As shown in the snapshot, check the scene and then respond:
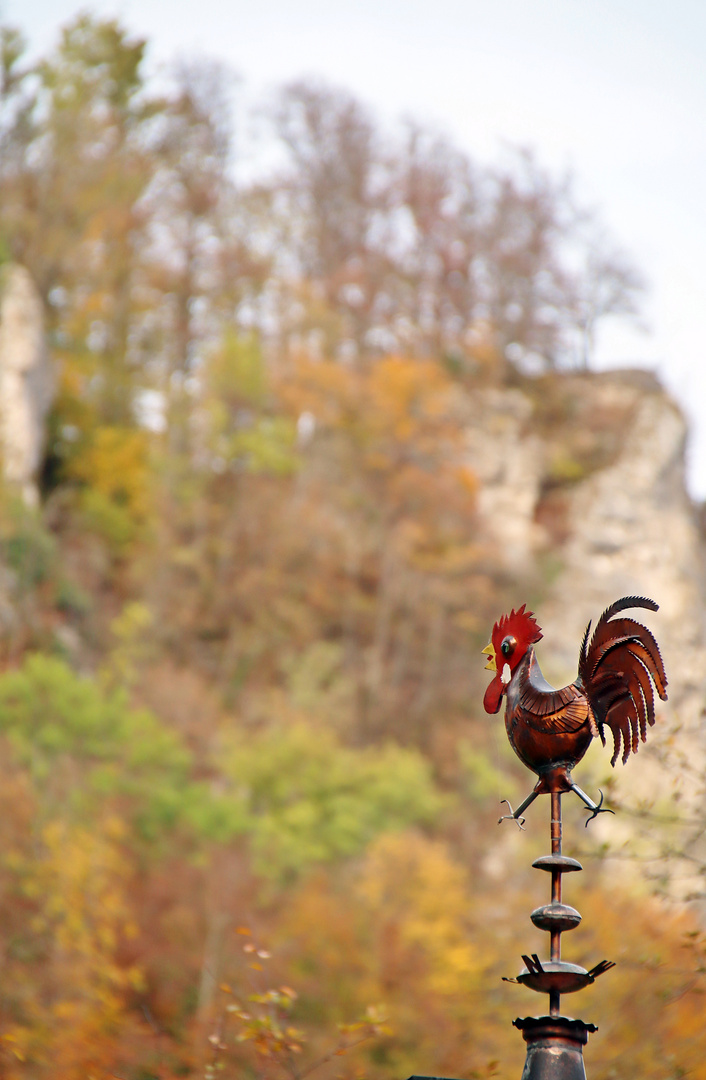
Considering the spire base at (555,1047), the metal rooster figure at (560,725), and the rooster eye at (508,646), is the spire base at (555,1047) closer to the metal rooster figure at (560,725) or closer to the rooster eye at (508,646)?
the metal rooster figure at (560,725)

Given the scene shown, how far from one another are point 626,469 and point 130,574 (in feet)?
49.7

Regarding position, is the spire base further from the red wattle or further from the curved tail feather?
the red wattle

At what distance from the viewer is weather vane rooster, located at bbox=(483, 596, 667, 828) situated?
11.6 feet

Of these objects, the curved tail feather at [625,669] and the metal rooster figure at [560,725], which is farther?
the curved tail feather at [625,669]

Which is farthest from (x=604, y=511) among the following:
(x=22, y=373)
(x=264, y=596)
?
(x=22, y=373)

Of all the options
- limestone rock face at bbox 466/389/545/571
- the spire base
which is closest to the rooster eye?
the spire base

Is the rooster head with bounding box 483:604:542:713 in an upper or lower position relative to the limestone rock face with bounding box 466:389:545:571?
lower

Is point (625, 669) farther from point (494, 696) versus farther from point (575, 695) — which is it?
point (494, 696)

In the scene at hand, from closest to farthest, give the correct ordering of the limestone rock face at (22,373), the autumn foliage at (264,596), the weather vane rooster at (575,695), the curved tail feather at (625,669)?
the weather vane rooster at (575,695) → the curved tail feather at (625,669) → the autumn foliage at (264,596) → the limestone rock face at (22,373)

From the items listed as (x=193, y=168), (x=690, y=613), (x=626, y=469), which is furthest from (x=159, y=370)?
(x=690, y=613)

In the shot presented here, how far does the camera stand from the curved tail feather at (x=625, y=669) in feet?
12.2

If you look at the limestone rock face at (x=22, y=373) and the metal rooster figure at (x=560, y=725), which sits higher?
the limestone rock face at (x=22, y=373)

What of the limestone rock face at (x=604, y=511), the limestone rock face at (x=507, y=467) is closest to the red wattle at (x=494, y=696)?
the limestone rock face at (x=604, y=511)

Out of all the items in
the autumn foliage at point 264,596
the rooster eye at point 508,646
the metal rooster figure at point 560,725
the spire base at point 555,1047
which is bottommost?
the spire base at point 555,1047
